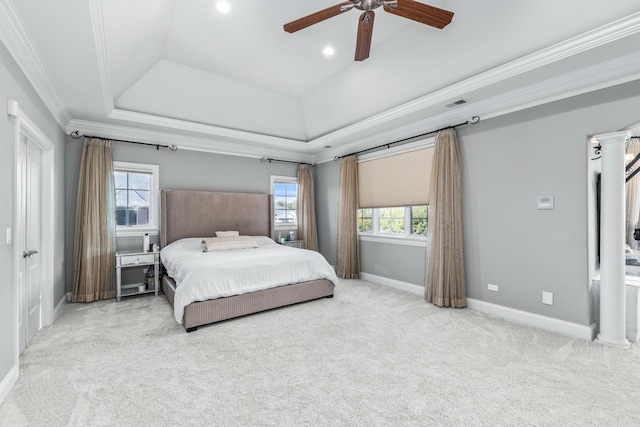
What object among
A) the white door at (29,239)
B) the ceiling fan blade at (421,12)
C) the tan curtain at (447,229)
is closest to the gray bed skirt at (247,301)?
the white door at (29,239)

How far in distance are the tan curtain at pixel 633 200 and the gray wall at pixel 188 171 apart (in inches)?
213

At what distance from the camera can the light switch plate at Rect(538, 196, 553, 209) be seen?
3.23 metres

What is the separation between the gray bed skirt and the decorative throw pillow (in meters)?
0.71

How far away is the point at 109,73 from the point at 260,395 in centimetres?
341

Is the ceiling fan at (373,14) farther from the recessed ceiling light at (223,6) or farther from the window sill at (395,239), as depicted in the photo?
the window sill at (395,239)

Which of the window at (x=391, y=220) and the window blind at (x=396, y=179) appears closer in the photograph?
the window blind at (x=396, y=179)

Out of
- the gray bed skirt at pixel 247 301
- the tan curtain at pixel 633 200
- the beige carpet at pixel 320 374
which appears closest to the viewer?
the beige carpet at pixel 320 374

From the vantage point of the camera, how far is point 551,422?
1817 millimetres

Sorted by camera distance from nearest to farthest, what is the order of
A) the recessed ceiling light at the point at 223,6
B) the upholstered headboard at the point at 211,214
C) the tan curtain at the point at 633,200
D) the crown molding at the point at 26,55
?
the crown molding at the point at 26,55 < the recessed ceiling light at the point at 223,6 < the tan curtain at the point at 633,200 < the upholstered headboard at the point at 211,214

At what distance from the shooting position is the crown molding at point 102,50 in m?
2.09

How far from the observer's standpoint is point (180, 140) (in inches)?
202

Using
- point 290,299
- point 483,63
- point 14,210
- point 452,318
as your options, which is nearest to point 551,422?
point 452,318

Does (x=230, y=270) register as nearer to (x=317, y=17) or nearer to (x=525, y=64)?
(x=317, y=17)

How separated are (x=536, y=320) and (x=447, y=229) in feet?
4.47
